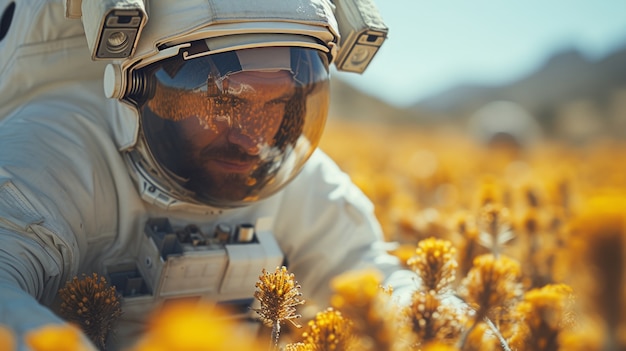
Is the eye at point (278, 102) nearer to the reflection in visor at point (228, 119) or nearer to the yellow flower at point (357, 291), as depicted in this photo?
the reflection in visor at point (228, 119)

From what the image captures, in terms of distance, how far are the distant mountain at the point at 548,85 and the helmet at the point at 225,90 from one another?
21869 millimetres

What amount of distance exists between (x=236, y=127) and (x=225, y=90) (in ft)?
0.26

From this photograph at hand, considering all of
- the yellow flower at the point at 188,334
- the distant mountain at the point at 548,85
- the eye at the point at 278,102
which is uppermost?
the yellow flower at the point at 188,334

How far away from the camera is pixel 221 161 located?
4.61ft

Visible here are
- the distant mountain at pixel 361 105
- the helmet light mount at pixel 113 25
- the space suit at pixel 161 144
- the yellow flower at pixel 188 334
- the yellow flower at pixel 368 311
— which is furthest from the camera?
the distant mountain at pixel 361 105

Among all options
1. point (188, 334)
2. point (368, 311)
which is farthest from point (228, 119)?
point (188, 334)

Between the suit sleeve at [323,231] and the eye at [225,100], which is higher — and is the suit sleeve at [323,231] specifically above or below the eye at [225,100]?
below

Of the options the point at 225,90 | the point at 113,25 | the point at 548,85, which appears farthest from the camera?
the point at 548,85

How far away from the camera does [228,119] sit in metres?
1.36

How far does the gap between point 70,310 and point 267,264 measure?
539 millimetres

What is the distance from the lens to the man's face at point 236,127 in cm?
135

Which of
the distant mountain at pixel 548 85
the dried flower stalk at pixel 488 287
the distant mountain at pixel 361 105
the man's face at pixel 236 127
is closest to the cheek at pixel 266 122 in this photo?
the man's face at pixel 236 127

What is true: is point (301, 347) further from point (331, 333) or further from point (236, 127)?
point (236, 127)

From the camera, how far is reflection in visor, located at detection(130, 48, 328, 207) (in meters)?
1.35
